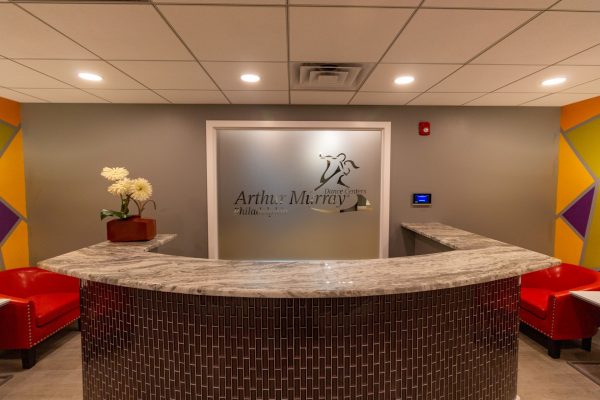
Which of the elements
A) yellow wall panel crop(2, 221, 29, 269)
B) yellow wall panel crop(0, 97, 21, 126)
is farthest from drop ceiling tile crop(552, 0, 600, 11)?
yellow wall panel crop(2, 221, 29, 269)

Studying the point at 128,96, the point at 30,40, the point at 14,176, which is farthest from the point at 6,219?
the point at 30,40

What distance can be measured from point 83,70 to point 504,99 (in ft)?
15.1

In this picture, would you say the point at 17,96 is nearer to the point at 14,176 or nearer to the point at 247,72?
the point at 14,176

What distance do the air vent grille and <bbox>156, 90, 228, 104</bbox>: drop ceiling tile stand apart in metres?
1.00

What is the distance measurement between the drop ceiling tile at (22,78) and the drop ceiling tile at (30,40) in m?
0.33

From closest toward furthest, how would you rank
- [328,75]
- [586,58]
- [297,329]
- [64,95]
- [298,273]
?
[297,329], [298,273], [586,58], [328,75], [64,95]

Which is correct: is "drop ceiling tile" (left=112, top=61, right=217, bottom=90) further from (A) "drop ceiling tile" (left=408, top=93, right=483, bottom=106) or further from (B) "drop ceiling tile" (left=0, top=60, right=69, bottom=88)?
(A) "drop ceiling tile" (left=408, top=93, right=483, bottom=106)

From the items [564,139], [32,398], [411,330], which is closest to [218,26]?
[411,330]

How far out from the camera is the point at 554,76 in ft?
9.64

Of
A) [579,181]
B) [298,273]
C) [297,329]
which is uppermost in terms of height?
[579,181]

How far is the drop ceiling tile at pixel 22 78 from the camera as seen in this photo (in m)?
2.66

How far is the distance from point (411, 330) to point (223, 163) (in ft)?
11.2

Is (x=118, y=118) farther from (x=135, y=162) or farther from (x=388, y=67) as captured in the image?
(x=388, y=67)

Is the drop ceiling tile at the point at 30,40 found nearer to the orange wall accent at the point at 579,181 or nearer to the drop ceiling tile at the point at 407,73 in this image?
the drop ceiling tile at the point at 407,73
